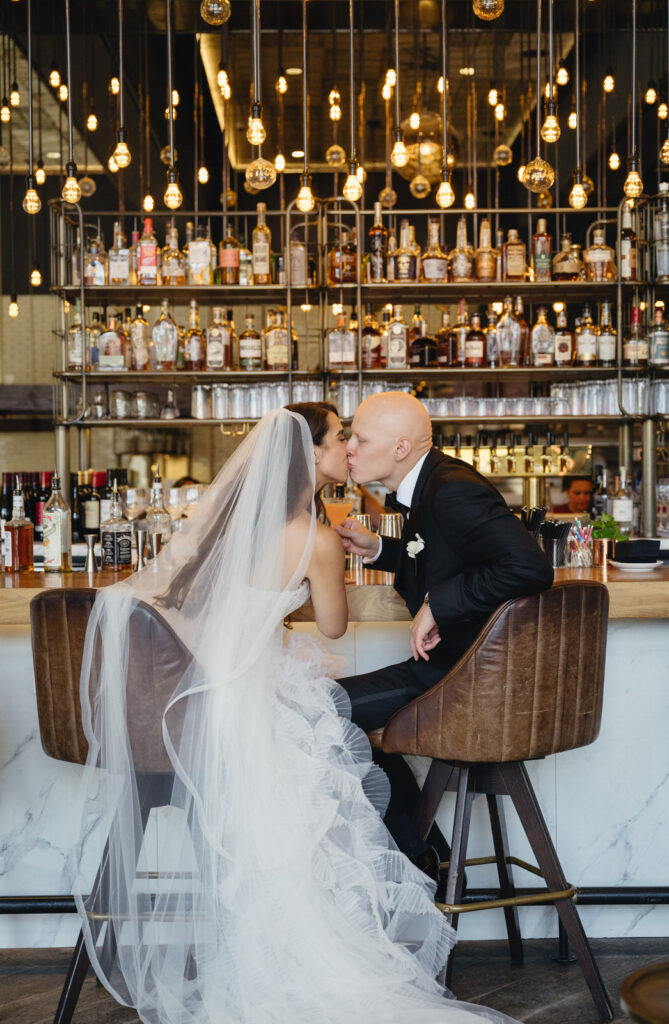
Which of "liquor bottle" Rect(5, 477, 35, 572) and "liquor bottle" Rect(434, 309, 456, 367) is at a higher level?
"liquor bottle" Rect(434, 309, 456, 367)

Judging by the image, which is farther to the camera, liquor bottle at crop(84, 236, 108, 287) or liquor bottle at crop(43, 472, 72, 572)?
liquor bottle at crop(84, 236, 108, 287)

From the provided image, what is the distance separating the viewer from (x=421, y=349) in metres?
5.07

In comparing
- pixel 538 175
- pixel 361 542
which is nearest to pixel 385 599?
pixel 361 542

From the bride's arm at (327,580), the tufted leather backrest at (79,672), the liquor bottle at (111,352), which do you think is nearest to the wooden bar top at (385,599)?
the bride's arm at (327,580)

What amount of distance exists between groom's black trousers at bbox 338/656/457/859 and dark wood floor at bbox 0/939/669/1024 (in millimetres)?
497

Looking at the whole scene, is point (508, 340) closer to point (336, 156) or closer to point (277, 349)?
point (277, 349)

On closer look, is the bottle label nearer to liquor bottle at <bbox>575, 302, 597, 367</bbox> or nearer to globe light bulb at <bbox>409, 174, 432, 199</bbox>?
liquor bottle at <bbox>575, 302, 597, 367</bbox>

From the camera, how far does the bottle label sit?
322 cm

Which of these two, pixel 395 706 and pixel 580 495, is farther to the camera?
pixel 580 495

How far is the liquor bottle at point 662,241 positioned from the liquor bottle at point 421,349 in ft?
3.78

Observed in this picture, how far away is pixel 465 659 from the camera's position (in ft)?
6.96

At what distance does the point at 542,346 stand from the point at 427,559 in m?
2.90

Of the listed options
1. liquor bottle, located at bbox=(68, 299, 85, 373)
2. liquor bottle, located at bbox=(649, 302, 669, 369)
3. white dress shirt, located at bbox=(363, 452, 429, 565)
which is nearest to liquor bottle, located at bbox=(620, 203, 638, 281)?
liquor bottle, located at bbox=(649, 302, 669, 369)

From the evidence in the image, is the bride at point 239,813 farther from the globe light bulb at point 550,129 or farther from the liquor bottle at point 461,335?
the liquor bottle at point 461,335
